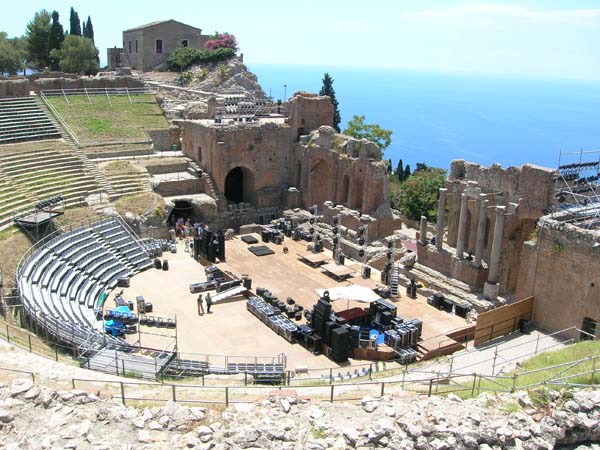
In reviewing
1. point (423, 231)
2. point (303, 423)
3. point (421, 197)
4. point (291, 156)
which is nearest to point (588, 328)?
point (423, 231)

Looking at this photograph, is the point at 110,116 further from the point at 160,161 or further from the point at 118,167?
the point at 118,167

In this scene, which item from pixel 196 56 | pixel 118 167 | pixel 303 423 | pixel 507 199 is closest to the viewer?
pixel 303 423

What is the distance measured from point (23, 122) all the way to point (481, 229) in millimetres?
34468

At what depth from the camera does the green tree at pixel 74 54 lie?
211ft

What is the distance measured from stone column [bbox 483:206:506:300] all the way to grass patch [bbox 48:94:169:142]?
29.9m

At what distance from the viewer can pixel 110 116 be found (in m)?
49.2

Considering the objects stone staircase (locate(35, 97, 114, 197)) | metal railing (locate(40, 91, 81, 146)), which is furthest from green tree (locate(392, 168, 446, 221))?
metal railing (locate(40, 91, 81, 146))

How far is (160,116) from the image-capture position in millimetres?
51219

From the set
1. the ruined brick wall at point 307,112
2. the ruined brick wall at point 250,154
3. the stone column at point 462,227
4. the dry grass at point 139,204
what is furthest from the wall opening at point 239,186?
the stone column at point 462,227

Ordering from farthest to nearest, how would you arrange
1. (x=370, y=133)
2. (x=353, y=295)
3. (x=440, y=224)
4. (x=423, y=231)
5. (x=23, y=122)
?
(x=370, y=133), (x=23, y=122), (x=423, y=231), (x=440, y=224), (x=353, y=295)

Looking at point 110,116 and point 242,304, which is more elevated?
point 110,116

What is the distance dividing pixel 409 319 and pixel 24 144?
29717 mm

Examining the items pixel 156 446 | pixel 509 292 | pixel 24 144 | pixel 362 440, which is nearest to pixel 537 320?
pixel 509 292

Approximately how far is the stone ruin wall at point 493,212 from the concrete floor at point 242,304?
9.48ft
